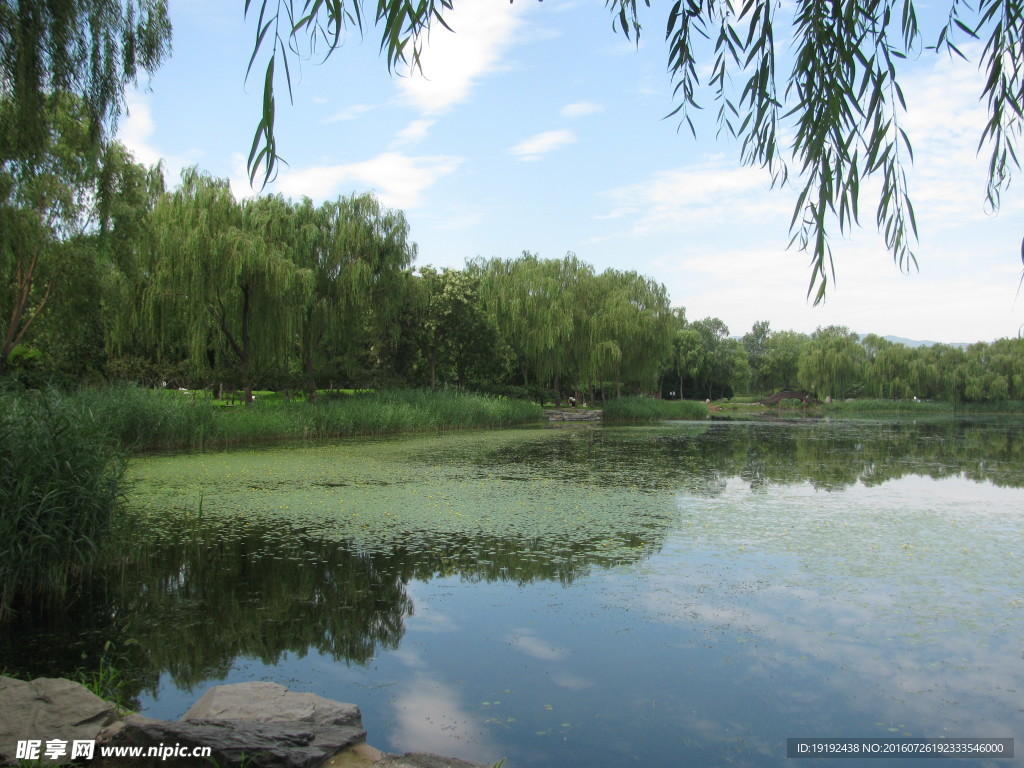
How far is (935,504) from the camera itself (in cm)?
775

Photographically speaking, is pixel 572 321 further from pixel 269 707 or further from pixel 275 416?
pixel 269 707

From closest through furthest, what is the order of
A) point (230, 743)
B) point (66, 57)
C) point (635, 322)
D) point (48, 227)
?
1. point (230, 743)
2. point (66, 57)
3. point (48, 227)
4. point (635, 322)

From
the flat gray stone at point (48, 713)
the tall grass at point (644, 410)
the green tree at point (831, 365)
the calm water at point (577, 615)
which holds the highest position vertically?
the green tree at point (831, 365)

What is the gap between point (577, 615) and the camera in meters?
4.02

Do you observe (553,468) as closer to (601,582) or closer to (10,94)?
(601,582)

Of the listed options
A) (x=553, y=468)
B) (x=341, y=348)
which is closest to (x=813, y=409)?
(x=341, y=348)

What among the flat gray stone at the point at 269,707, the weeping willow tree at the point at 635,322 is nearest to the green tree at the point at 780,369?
the weeping willow tree at the point at 635,322

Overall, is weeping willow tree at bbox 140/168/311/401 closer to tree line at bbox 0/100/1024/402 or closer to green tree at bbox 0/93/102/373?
tree line at bbox 0/100/1024/402

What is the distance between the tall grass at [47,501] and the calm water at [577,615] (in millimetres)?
289

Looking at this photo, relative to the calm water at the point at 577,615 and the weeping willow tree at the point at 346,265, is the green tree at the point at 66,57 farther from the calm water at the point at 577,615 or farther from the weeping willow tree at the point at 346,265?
the weeping willow tree at the point at 346,265

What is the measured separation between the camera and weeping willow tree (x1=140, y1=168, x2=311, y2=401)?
1404cm

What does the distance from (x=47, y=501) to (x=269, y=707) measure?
2569 mm

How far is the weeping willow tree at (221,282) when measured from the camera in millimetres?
14039

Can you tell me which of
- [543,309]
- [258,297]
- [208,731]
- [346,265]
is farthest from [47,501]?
[543,309]
